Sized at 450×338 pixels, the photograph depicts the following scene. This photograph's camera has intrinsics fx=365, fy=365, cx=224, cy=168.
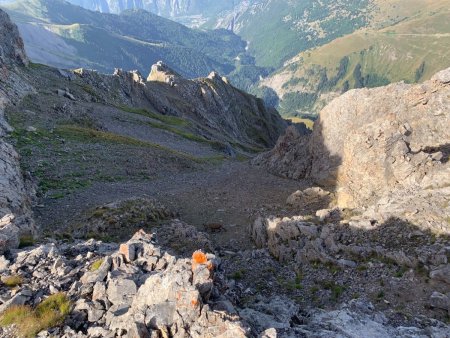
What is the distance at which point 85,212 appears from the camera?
32938 mm

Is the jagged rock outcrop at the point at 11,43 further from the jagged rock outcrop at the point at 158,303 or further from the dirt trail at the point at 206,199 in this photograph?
the jagged rock outcrop at the point at 158,303

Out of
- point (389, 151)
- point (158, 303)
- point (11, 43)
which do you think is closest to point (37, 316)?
point (158, 303)

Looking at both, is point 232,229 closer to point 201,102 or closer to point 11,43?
point 11,43

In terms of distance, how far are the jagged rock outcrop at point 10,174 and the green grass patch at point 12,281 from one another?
Result: 11.5 ft

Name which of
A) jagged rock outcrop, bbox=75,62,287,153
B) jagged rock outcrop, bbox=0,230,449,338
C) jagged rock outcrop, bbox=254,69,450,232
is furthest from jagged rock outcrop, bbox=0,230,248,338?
jagged rock outcrop, bbox=75,62,287,153

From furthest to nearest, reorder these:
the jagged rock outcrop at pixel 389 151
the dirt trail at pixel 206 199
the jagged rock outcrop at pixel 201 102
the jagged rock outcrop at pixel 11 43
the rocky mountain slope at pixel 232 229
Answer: the jagged rock outcrop at pixel 201 102, the jagged rock outcrop at pixel 11 43, the dirt trail at pixel 206 199, the jagged rock outcrop at pixel 389 151, the rocky mountain slope at pixel 232 229

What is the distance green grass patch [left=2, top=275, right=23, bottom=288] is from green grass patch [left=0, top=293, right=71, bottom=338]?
7.13ft

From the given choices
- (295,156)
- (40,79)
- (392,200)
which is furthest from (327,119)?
(40,79)

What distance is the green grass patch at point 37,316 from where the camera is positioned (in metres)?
12.2

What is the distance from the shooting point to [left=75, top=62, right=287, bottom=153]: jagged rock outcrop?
107 m

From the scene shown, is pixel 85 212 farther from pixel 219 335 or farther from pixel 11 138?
pixel 219 335

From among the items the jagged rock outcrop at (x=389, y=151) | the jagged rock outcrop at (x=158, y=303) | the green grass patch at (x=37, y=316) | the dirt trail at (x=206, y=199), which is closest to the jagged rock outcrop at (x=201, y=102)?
the dirt trail at (x=206, y=199)

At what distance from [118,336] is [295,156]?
45591mm

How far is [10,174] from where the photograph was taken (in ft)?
104
